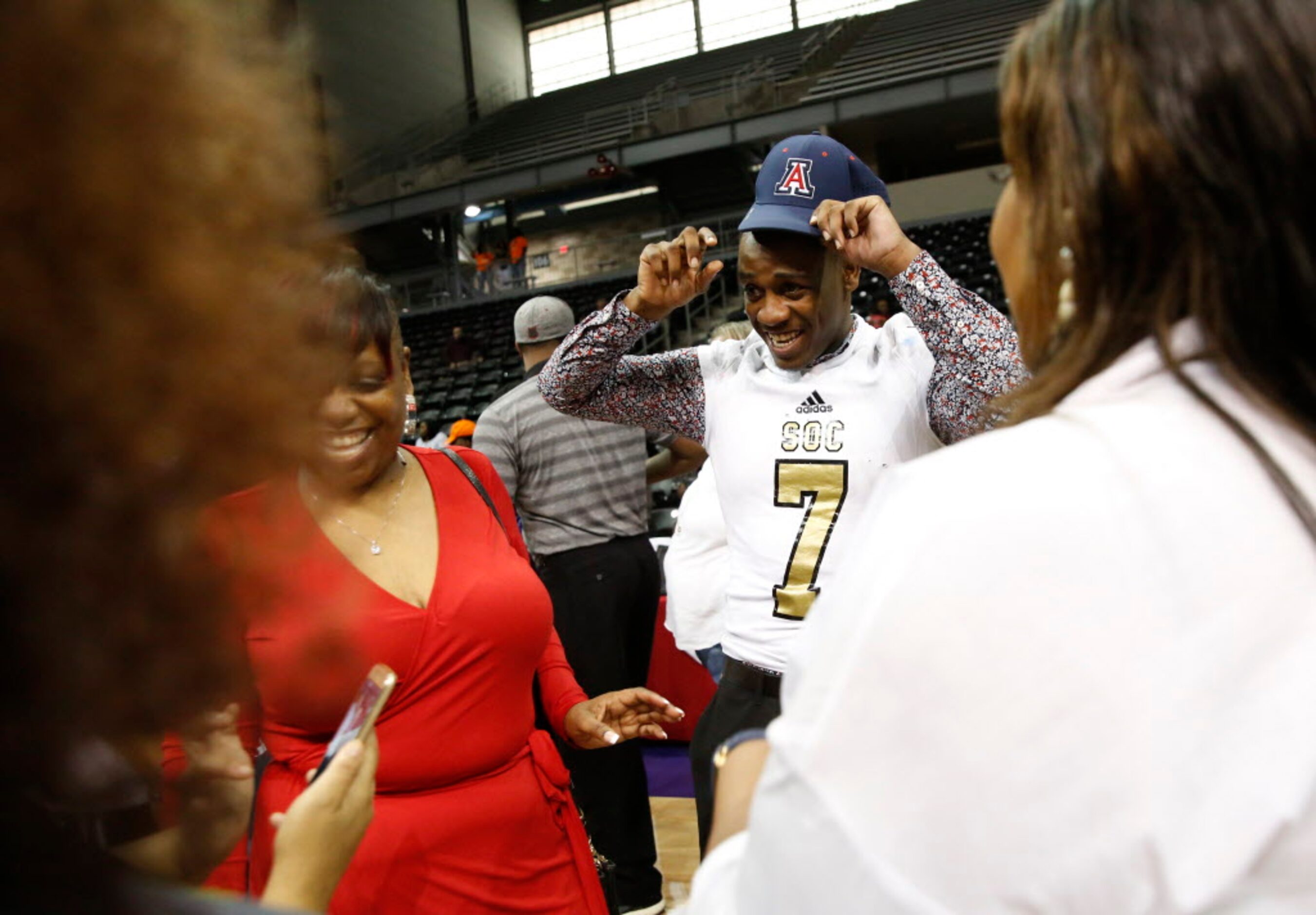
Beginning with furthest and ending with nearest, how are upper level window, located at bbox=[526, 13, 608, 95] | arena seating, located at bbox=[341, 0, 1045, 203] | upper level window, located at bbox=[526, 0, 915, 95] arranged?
upper level window, located at bbox=[526, 13, 608, 95], upper level window, located at bbox=[526, 0, 915, 95], arena seating, located at bbox=[341, 0, 1045, 203]

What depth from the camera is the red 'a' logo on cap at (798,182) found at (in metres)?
1.93

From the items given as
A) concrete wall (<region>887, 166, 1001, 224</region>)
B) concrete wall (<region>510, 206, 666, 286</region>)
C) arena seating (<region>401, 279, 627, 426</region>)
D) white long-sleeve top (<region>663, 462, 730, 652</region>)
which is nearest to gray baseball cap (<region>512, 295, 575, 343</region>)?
white long-sleeve top (<region>663, 462, 730, 652</region>)

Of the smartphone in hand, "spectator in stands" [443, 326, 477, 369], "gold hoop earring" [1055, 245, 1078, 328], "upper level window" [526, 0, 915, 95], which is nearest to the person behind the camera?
"gold hoop earring" [1055, 245, 1078, 328]

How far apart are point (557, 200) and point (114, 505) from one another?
19986mm

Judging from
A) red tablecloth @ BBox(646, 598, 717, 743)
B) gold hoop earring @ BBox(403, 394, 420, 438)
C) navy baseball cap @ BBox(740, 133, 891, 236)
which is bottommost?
red tablecloth @ BBox(646, 598, 717, 743)

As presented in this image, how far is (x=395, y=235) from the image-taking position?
20484 millimetres

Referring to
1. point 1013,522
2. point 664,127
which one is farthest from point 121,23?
point 664,127

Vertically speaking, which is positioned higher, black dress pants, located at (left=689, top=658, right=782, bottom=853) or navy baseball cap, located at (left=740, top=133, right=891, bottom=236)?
navy baseball cap, located at (left=740, top=133, right=891, bottom=236)

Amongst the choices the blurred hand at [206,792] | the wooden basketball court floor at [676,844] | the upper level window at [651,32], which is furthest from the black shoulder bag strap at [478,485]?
the upper level window at [651,32]

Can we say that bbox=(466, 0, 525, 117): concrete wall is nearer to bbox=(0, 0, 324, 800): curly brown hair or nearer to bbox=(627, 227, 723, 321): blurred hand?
bbox=(627, 227, 723, 321): blurred hand

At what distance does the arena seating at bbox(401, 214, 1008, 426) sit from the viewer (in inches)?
475

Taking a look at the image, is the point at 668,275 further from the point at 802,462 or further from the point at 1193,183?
the point at 1193,183

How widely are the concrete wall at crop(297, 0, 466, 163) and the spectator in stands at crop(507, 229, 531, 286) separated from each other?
381 cm

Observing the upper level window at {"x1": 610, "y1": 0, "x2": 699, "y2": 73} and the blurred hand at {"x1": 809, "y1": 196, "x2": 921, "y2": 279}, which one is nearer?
the blurred hand at {"x1": 809, "y1": 196, "x2": 921, "y2": 279}
